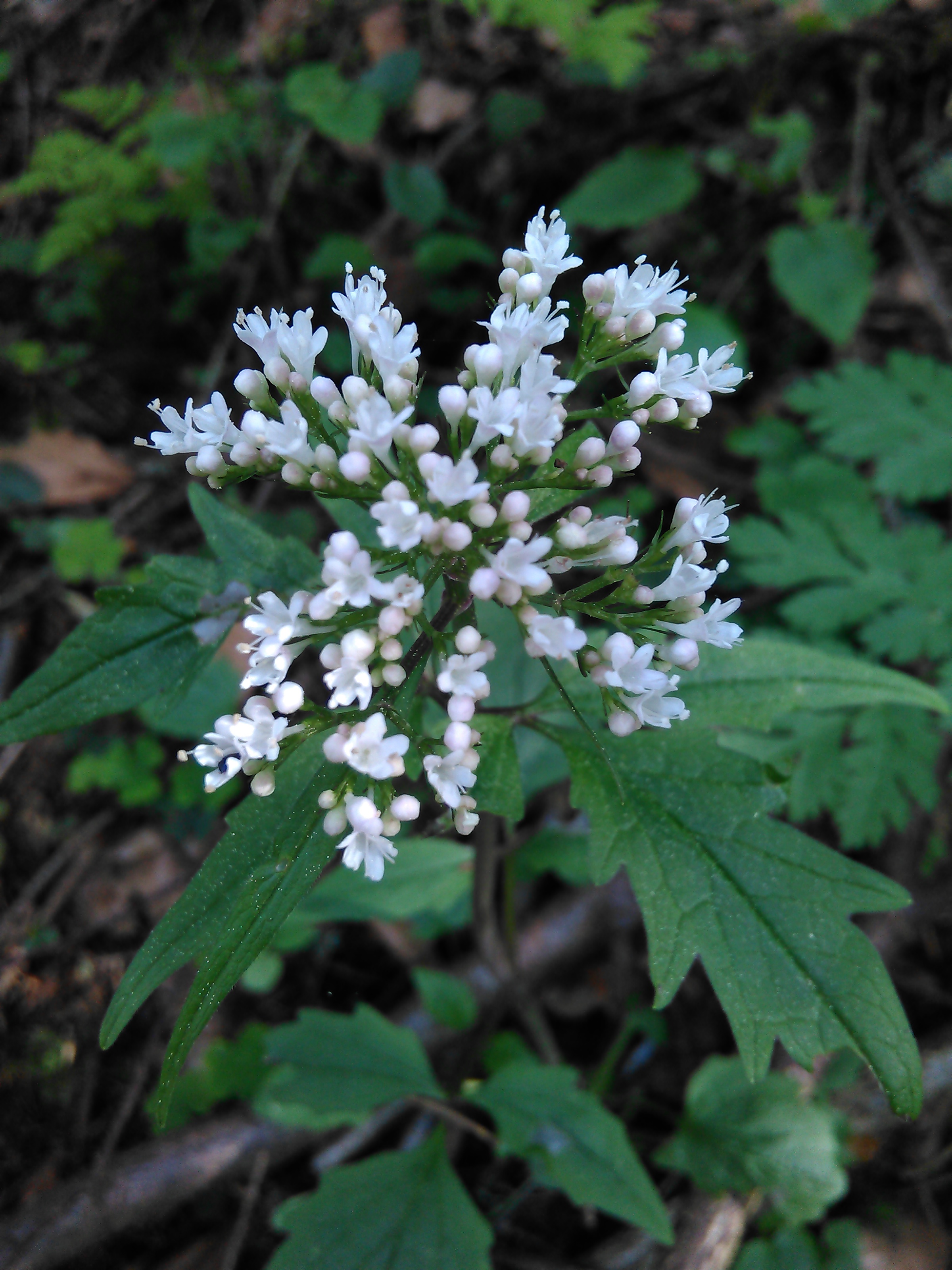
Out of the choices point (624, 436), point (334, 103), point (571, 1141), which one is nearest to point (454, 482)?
point (624, 436)

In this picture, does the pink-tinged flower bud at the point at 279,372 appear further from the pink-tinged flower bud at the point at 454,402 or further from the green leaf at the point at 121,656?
the green leaf at the point at 121,656

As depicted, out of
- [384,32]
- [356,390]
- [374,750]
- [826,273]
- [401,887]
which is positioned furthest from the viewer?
[384,32]

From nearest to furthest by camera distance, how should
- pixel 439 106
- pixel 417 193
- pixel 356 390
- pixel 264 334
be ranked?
pixel 356 390, pixel 264 334, pixel 417 193, pixel 439 106

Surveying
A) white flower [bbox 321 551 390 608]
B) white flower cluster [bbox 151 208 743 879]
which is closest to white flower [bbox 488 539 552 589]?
white flower cluster [bbox 151 208 743 879]

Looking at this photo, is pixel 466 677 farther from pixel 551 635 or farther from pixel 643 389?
pixel 643 389

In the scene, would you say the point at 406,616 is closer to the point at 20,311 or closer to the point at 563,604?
the point at 563,604

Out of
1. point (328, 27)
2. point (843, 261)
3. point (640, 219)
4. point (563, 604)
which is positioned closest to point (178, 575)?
point (563, 604)
